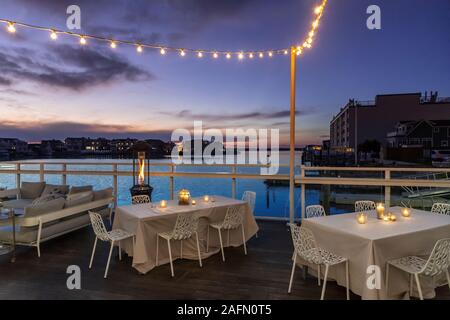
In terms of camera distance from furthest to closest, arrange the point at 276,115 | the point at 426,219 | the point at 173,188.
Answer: the point at 276,115 < the point at 173,188 < the point at 426,219

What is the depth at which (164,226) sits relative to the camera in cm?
362

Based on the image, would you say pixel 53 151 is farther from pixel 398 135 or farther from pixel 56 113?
pixel 398 135

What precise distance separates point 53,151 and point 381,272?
1303cm

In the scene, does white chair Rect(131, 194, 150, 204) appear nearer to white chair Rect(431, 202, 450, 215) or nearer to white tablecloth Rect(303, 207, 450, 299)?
white tablecloth Rect(303, 207, 450, 299)

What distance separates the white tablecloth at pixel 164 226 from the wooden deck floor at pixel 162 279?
152 millimetres

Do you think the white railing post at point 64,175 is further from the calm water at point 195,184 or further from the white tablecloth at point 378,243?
the white tablecloth at point 378,243

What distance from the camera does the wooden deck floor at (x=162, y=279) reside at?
2789mm

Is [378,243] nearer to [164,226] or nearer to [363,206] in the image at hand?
[363,206]

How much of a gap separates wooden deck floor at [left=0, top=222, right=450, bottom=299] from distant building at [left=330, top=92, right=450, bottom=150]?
124ft

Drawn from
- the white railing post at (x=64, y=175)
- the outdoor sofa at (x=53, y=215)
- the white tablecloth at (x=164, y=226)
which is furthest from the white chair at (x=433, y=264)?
the white railing post at (x=64, y=175)

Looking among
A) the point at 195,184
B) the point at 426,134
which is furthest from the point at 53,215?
the point at 426,134

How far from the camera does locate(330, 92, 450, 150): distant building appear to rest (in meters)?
35.3

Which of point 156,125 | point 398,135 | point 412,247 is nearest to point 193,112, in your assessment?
point 156,125

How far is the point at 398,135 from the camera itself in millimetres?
34656
